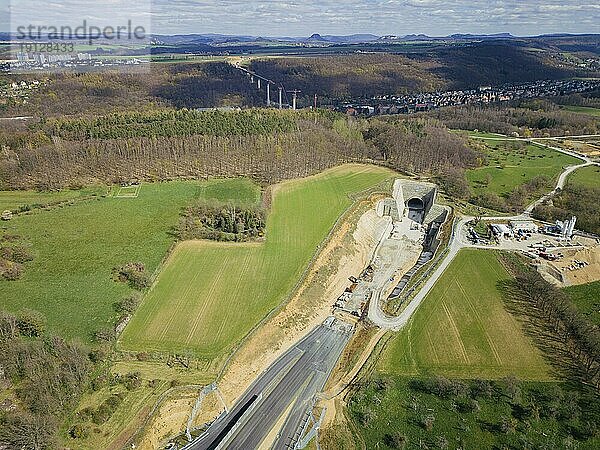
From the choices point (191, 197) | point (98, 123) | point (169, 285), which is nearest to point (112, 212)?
point (191, 197)

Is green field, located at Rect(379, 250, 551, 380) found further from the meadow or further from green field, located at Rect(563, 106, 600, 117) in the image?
green field, located at Rect(563, 106, 600, 117)

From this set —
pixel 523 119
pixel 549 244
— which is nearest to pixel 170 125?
pixel 549 244

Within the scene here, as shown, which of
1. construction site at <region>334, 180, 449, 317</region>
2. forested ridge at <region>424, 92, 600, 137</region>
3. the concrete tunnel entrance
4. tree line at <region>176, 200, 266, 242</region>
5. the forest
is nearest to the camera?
construction site at <region>334, 180, 449, 317</region>

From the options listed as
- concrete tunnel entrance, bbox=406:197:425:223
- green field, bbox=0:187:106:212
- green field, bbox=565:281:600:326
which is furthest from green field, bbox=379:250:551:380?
green field, bbox=0:187:106:212

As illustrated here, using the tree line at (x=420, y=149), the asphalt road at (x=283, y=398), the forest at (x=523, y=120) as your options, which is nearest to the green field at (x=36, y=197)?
the asphalt road at (x=283, y=398)

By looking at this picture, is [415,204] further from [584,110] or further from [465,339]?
[584,110]

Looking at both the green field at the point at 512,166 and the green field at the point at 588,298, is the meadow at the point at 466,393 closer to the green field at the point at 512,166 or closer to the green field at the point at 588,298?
the green field at the point at 588,298
